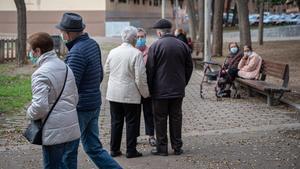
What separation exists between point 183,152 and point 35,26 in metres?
A: 51.1

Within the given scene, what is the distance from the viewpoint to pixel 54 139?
5.32 m

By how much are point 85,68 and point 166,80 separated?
1.98 metres

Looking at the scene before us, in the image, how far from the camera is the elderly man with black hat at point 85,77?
608 cm

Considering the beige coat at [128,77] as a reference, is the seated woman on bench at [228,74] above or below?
below

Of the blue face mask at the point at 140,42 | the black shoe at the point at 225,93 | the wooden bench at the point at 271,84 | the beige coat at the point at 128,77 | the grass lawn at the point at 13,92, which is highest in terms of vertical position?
the blue face mask at the point at 140,42

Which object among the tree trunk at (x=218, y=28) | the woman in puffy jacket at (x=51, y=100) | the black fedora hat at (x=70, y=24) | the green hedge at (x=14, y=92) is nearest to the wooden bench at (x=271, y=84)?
the green hedge at (x=14, y=92)

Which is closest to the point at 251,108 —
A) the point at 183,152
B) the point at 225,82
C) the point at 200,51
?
the point at 225,82

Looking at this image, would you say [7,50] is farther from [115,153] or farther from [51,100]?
[51,100]

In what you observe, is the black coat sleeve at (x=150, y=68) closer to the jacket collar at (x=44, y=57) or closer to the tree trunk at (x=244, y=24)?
the jacket collar at (x=44, y=57)

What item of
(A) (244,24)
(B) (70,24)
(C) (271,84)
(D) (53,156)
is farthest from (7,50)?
(D) (53,156)

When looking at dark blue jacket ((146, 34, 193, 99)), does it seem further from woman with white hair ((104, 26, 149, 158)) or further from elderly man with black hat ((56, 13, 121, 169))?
elderly man with black hat ((56, 13, 121, 169))

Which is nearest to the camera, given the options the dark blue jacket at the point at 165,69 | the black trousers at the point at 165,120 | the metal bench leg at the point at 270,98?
the dark blue jacket at the point at 165,69

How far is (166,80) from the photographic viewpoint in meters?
7.98

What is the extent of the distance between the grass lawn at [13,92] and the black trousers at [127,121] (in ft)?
16.0
